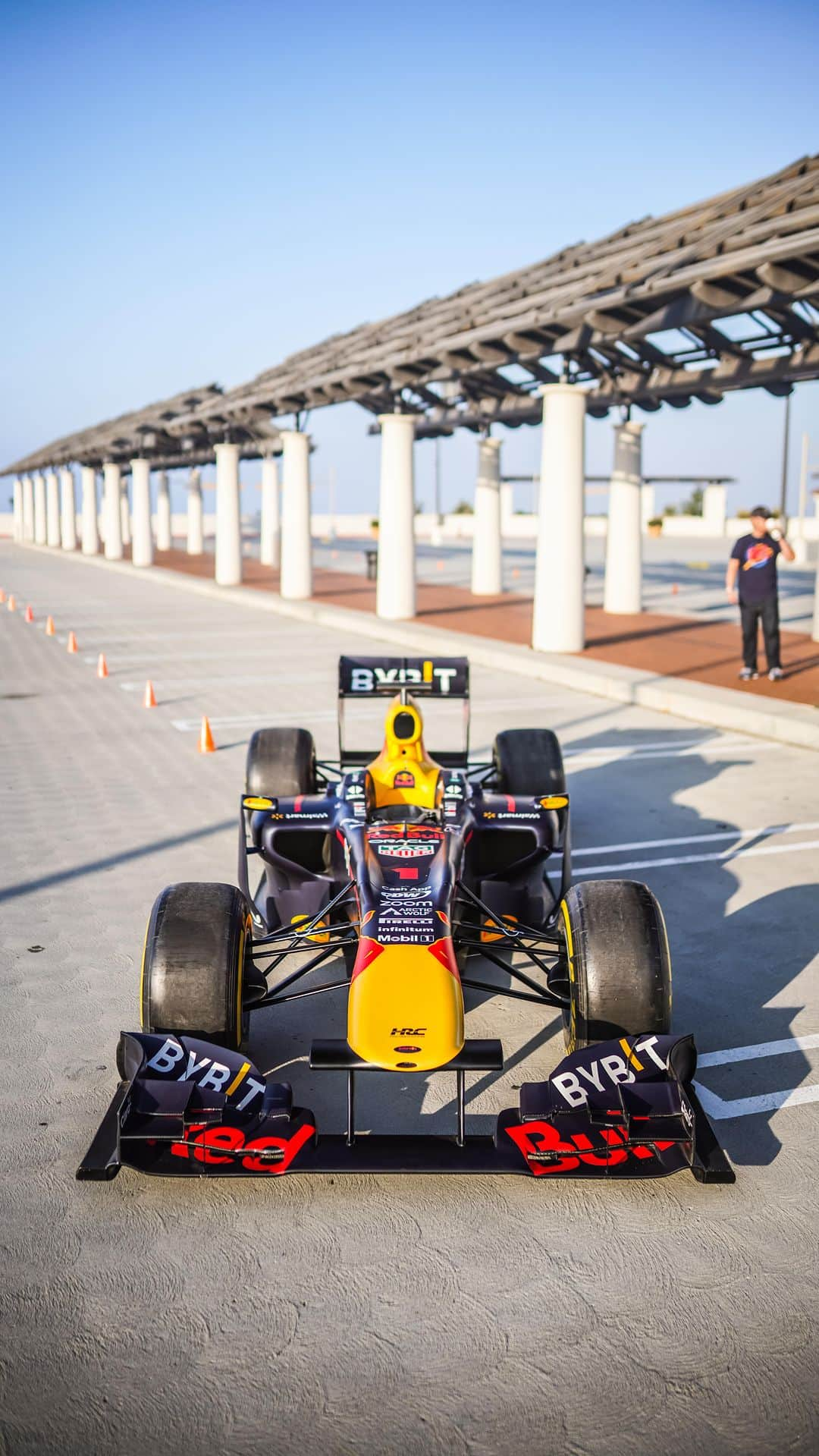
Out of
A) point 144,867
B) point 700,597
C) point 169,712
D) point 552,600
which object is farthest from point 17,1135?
point 700,597

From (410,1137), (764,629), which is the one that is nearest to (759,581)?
(764,629)

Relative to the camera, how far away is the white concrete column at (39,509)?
76500mm

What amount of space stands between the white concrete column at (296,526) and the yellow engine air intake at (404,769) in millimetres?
23440

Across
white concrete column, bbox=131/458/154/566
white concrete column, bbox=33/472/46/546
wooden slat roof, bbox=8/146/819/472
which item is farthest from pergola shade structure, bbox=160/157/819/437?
white concrete column, bbox=33/472/46/546

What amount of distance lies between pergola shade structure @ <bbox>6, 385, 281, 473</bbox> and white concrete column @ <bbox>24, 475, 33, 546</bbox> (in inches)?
617

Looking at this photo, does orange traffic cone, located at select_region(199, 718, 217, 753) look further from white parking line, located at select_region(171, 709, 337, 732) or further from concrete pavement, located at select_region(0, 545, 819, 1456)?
concrete pavement, located at select_region(0, 545, 819, 1456)

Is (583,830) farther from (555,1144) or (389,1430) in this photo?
(389,1430)

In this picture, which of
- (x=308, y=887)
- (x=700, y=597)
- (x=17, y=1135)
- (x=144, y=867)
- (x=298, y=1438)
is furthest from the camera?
(x=700, y=597)

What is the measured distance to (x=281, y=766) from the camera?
26.1 ft

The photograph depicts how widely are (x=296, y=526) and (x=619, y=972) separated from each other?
85.5 ft

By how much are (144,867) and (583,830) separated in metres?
3.18

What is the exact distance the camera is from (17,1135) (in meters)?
4.59

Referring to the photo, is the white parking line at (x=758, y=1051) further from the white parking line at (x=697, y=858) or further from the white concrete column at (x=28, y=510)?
the white concrete column at (x=28, y=510)

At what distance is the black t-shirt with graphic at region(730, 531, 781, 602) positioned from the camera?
14.2 meters
